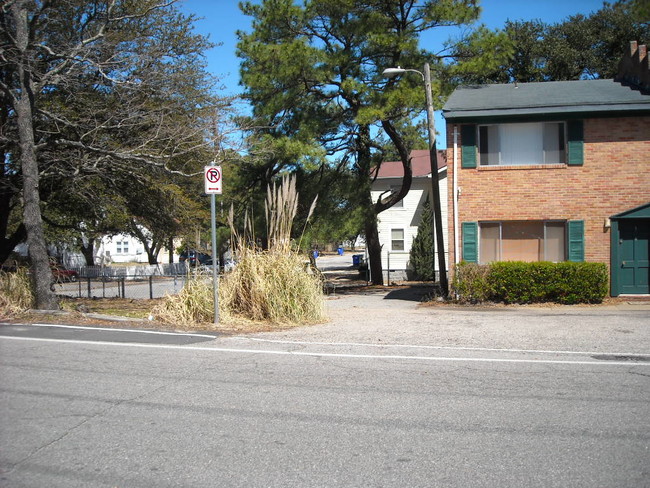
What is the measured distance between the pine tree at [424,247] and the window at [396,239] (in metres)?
3.22

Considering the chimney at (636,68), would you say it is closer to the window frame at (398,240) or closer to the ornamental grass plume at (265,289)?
the ornamental grass plume at (265,289)

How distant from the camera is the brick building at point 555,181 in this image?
1605 centimetres

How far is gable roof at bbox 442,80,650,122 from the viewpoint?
52.5 feet

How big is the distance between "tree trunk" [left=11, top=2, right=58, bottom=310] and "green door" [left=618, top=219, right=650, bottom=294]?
14.5 meters

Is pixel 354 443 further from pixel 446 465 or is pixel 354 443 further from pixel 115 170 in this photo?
pixel 115 170

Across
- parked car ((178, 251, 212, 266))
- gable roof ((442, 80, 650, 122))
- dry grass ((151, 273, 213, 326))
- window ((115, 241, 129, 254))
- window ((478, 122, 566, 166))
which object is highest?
gable roof ((442, 80, 650, 122))

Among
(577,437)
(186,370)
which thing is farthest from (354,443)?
(186,370)

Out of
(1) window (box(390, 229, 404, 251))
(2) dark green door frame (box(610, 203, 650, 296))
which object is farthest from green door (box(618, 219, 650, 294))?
(1) window (box(390, 229, 404, 251))

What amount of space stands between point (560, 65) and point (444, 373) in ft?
108

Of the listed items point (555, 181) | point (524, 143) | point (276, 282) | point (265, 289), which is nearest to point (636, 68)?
point (524, 143)

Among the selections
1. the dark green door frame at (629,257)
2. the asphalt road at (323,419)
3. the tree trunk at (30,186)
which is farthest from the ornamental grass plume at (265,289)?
the dark green door frame at (629,257)

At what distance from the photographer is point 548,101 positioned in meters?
16.8

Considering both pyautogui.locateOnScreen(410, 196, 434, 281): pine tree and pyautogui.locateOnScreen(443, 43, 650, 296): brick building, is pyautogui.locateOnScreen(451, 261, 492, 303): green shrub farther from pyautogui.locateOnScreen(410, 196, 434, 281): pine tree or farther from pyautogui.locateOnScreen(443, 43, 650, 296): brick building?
pyautogui.locateOnScreen(410, 196, 434, 281): pine tree

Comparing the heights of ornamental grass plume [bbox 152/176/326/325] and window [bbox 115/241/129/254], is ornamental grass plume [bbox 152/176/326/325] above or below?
below
